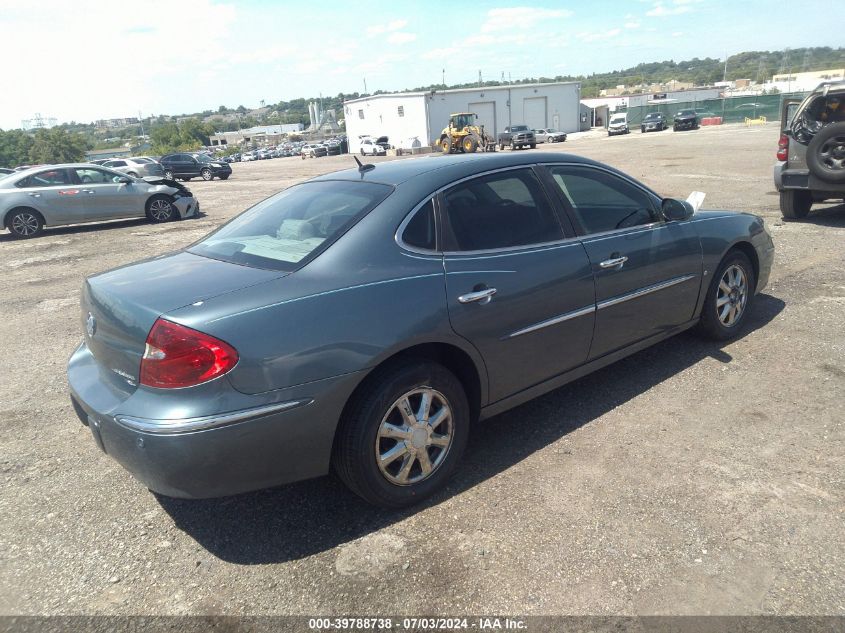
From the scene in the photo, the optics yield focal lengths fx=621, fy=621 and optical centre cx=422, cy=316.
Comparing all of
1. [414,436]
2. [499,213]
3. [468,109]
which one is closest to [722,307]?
[499,213]

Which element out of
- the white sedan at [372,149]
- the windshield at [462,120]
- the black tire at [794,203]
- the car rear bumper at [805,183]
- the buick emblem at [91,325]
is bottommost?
the white sedan at [372,149]

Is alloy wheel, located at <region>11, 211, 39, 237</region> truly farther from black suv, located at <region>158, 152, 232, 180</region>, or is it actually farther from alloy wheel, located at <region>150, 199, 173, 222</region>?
black suv, located at <region>158, 152, 232, 180</region>

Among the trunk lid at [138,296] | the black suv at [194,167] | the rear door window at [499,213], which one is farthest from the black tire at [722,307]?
the black suv at [194,167]

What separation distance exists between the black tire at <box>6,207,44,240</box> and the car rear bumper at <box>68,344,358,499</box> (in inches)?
492

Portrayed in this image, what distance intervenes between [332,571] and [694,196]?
400 centimetres

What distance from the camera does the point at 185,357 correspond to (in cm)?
250

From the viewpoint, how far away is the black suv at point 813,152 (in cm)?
804

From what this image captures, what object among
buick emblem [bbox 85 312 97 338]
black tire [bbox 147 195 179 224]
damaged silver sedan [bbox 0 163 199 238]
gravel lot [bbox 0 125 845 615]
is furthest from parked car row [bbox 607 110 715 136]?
buick emblem [bbox 85 312 97 338]

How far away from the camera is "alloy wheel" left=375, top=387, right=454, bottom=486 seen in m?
2.91

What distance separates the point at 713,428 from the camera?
362 centimetres

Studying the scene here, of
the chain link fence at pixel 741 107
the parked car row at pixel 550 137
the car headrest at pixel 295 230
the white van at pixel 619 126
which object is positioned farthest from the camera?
the white van at pixel 619 126

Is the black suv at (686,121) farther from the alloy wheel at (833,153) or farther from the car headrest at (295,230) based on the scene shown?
the car headrest at (295,230)

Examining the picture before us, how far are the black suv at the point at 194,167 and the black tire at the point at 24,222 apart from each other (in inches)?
852

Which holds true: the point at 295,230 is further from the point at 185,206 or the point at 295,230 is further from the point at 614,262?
the point at 185,206
